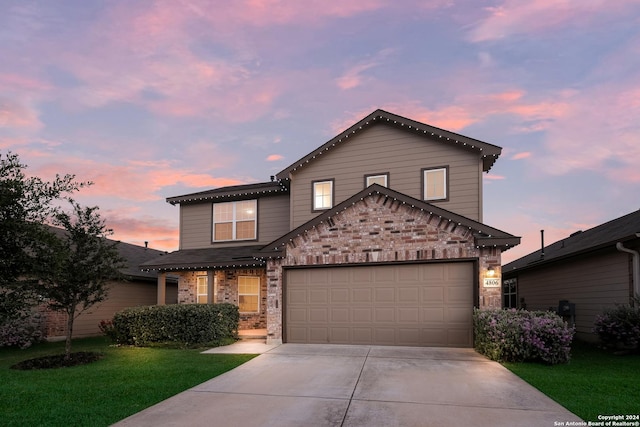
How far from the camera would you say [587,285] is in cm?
1473

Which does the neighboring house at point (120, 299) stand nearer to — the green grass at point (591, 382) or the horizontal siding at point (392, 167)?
the horizontal siding at point (392, 167)

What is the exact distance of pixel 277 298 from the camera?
13453 mm

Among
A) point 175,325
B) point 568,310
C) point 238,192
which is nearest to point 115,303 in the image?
point 175,325

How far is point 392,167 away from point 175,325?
31.1 ft

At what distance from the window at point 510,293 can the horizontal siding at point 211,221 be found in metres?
14.9

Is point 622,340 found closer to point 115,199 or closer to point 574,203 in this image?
point 574,203

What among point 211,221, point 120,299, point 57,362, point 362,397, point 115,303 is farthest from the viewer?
point 120,299

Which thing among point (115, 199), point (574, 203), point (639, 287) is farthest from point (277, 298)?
point (574, 203)

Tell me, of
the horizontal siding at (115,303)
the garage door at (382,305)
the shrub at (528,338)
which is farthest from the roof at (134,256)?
the shrub at (528,338)

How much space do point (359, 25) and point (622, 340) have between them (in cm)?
1257

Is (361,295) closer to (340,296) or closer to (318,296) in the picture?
(340,296)

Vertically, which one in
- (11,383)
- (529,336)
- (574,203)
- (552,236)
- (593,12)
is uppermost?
(593,12)

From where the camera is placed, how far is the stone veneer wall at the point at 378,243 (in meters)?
12.0

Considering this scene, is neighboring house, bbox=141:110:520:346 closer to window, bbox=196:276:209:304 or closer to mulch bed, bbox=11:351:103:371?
window, bbox=196:276:209:304
